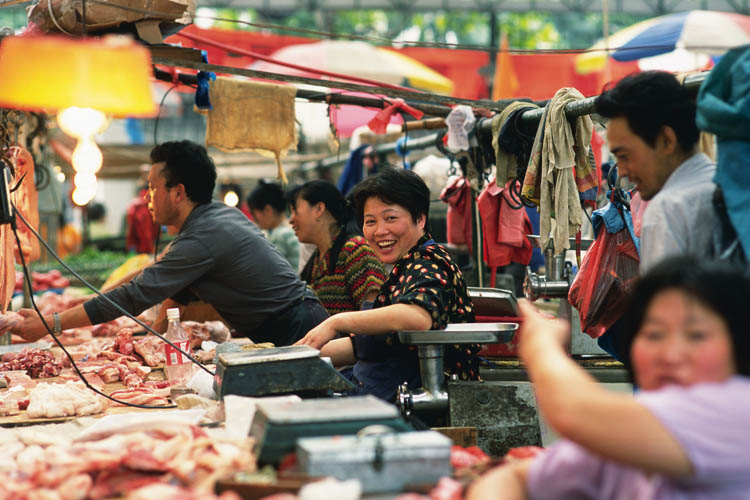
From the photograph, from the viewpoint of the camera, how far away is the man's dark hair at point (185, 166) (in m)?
5.20

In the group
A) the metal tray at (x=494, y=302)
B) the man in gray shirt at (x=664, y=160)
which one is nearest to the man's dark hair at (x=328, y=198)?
the metal tray at (x=494, y=302)

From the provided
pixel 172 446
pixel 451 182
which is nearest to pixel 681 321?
pixel 172 446

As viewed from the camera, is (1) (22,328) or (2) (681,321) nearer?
(2) (681,321)

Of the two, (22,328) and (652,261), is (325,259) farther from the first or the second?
(652,261)

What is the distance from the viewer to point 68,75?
254cm

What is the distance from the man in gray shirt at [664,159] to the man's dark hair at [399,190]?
137cm

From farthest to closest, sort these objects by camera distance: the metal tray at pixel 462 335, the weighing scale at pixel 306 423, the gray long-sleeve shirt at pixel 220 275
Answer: the gray long-sleeve shirt at pixel 220 275 → the metal tray at pixel 462 335 → the weighing scale at pixel 306 423

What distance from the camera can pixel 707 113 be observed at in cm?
246

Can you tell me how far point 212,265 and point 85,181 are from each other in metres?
1.55

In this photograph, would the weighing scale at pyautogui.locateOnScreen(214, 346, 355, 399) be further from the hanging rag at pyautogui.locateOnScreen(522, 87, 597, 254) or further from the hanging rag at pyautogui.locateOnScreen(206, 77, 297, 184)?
the hanging rag at pyautogui.locateOnScreen(206, 77, 297, 184)

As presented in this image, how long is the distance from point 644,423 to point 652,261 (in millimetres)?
1035

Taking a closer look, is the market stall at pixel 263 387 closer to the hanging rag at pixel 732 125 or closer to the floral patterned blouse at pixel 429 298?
the floral patterned blouse at pixel 429 298

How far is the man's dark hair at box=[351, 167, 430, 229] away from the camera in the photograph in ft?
12.7

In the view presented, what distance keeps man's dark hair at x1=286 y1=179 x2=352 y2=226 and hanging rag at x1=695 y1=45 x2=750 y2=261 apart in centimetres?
402
